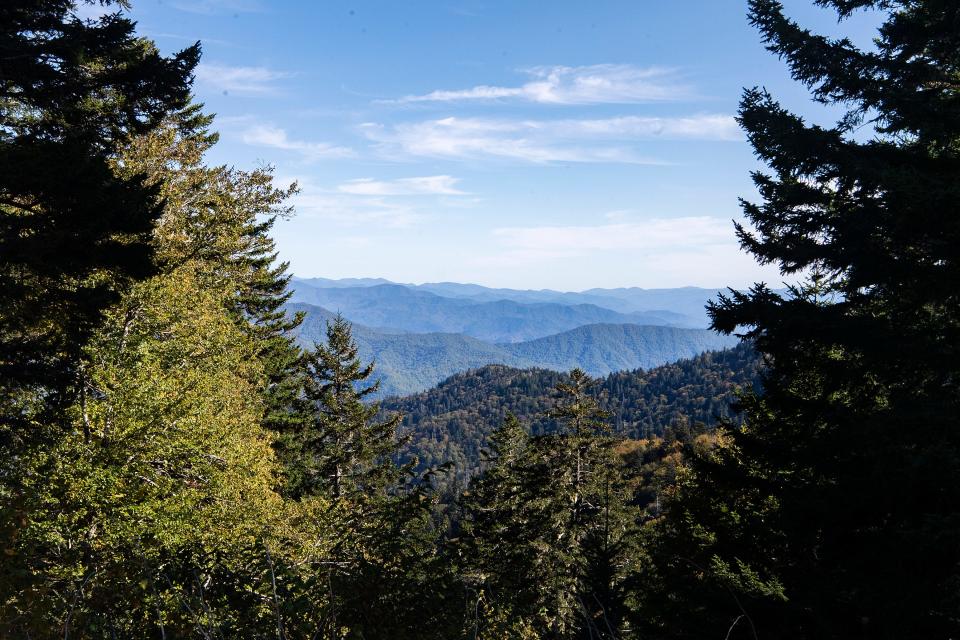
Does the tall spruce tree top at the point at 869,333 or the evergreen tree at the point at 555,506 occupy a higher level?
the tall spruce tree top at the point at 869,333

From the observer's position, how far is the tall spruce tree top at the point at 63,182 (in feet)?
26.9

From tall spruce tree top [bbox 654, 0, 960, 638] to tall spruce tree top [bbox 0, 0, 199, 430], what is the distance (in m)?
11.0

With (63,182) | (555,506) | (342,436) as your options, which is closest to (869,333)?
(63,182)

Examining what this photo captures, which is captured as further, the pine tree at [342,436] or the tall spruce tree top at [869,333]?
the pine tree at [342,436]

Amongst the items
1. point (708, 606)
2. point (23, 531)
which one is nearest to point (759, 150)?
point (708, 606)

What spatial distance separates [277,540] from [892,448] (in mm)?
13647

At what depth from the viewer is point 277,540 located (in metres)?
13.8

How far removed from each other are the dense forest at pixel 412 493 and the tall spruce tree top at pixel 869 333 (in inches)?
1.7

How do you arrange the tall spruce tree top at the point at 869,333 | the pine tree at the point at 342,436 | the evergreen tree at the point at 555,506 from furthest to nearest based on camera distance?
the pine tree at the point at 342,436 < the evergreen tree at the point at 555,506 < the tall spruce tree top at the point at 869,333

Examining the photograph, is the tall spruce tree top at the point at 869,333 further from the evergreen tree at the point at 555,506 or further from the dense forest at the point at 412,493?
the evergreen tree at the point at 555,506

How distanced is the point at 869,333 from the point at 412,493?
906 cm

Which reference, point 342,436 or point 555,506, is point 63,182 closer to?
point 342,436

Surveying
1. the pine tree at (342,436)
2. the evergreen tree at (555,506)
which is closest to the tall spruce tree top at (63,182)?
the pine tree at (342,436)

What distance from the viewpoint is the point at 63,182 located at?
26.8ft
